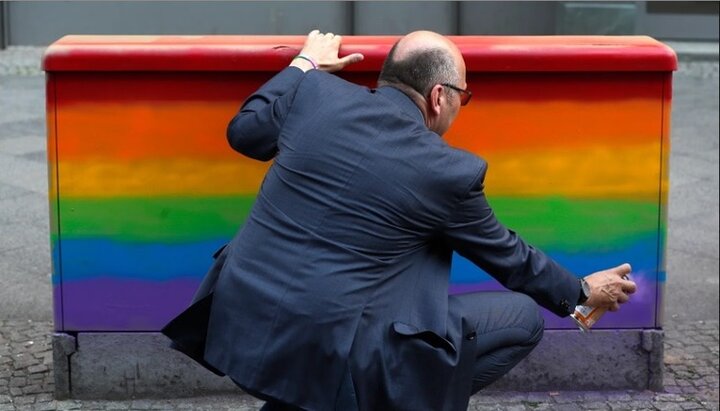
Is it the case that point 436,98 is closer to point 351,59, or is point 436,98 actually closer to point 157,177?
point 351,59

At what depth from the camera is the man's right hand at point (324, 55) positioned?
3633 mm

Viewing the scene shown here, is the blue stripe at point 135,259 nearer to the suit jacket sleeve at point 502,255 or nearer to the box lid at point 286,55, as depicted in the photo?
the box lid at point 286,55

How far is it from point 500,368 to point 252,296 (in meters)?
0.76

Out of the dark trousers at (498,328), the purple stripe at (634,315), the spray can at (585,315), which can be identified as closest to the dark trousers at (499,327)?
the dark trousers at (498,328)

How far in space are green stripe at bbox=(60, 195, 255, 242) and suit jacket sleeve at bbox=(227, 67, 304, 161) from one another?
0.66 metres

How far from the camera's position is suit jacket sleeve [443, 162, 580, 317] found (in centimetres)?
289

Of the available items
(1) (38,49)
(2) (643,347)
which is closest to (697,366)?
(2) (643,347)

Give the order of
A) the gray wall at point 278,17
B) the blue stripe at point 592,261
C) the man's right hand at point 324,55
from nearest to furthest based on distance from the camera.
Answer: the man's right hand at point 324,55 < the blue stripe at point 592,261 < the gray wall at point 278,17

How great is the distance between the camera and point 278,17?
11.3 m

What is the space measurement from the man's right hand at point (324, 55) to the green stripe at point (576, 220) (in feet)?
2.35

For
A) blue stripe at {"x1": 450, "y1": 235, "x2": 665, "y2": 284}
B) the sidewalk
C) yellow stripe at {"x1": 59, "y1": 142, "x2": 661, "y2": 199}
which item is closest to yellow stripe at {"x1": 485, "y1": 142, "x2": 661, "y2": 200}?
yellow stripe at {"x1": 59, "y1": 142, "x2": 661, "y2": 199}

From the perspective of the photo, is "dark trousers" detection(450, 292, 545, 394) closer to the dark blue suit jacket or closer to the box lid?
the dark blue suit jacket

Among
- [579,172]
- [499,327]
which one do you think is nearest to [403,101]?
[499,327]

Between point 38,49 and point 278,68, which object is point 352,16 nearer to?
point 38,49
